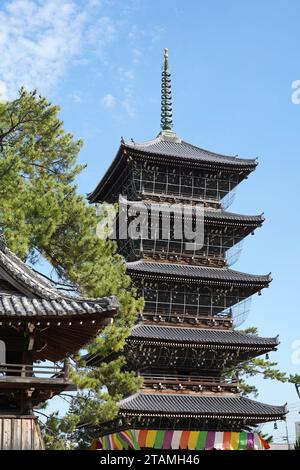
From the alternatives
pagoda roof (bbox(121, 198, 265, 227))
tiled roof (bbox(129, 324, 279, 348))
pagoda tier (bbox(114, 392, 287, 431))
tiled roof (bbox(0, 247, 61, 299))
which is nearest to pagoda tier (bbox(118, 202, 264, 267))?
pagoda roof (bbox(121, 198, 265, 227))

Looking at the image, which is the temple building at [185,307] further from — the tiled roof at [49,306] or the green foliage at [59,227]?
the tiled roof at [49,306]

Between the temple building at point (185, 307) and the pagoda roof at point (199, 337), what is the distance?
2.0 inches

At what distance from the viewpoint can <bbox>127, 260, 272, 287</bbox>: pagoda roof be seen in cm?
3241

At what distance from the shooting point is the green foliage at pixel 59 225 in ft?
66.7

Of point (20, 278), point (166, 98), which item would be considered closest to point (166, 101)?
point (166, 98)

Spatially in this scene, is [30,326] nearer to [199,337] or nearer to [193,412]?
[193,412]

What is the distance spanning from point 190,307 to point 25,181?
48.6 ft

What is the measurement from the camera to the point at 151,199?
35.5m

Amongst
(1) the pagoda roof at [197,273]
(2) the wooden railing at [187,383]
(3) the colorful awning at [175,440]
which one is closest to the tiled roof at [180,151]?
(1) the pagoda roof at [197,273]

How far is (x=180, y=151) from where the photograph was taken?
37625 millimetres

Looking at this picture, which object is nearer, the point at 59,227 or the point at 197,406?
the point at 59,227

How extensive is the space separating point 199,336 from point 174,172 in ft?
31.2
